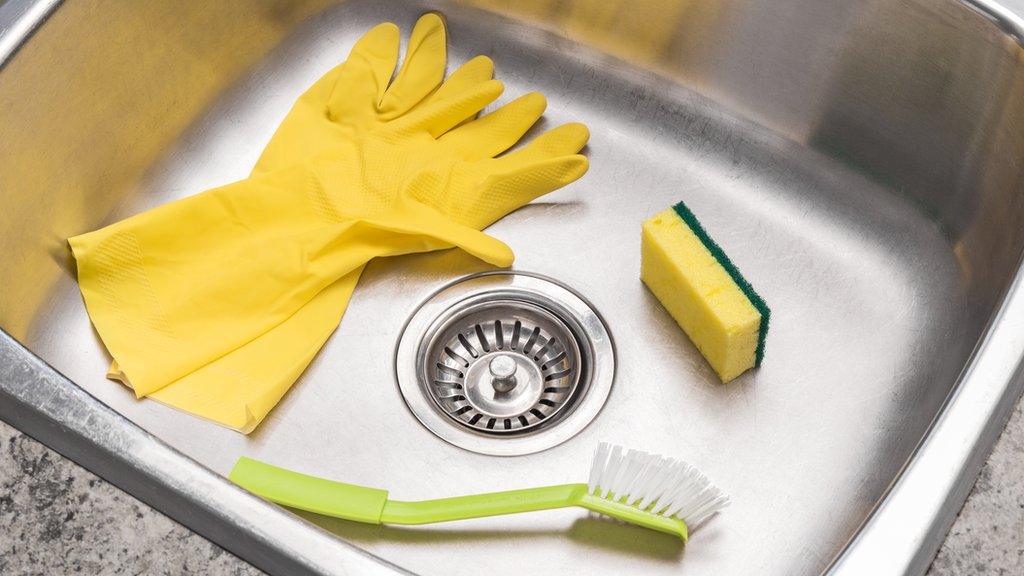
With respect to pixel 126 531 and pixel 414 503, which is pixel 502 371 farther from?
pixel 126 531

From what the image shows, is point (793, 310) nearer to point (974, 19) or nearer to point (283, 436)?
point (974, 19)

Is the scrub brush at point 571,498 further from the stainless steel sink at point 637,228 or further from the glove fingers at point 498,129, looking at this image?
the glove fingers at point 498,129

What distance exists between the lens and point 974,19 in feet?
2.82

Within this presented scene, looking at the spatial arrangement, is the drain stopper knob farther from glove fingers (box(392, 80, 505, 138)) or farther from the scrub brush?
glove fingers (box(392, 80, 505, 138))

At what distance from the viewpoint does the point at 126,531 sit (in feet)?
2.06

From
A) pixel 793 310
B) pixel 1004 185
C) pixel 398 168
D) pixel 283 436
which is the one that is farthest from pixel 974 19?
pixel 283 436

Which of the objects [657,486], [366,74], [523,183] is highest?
[366,74]

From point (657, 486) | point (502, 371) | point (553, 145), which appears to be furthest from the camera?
point (553, 145)

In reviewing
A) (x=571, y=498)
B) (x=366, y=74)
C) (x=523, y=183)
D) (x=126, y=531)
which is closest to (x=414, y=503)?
(x=571, y=498)

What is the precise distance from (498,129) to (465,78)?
0.08 meters

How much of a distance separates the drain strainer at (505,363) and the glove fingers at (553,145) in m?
0.13

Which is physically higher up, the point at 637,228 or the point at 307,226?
the point at 307,226

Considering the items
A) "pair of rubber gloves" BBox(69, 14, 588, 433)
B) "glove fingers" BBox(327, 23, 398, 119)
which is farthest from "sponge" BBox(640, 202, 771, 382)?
"glove fingers" BBox(327, 23, 398, 119)

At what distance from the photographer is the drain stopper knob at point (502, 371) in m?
0.95
